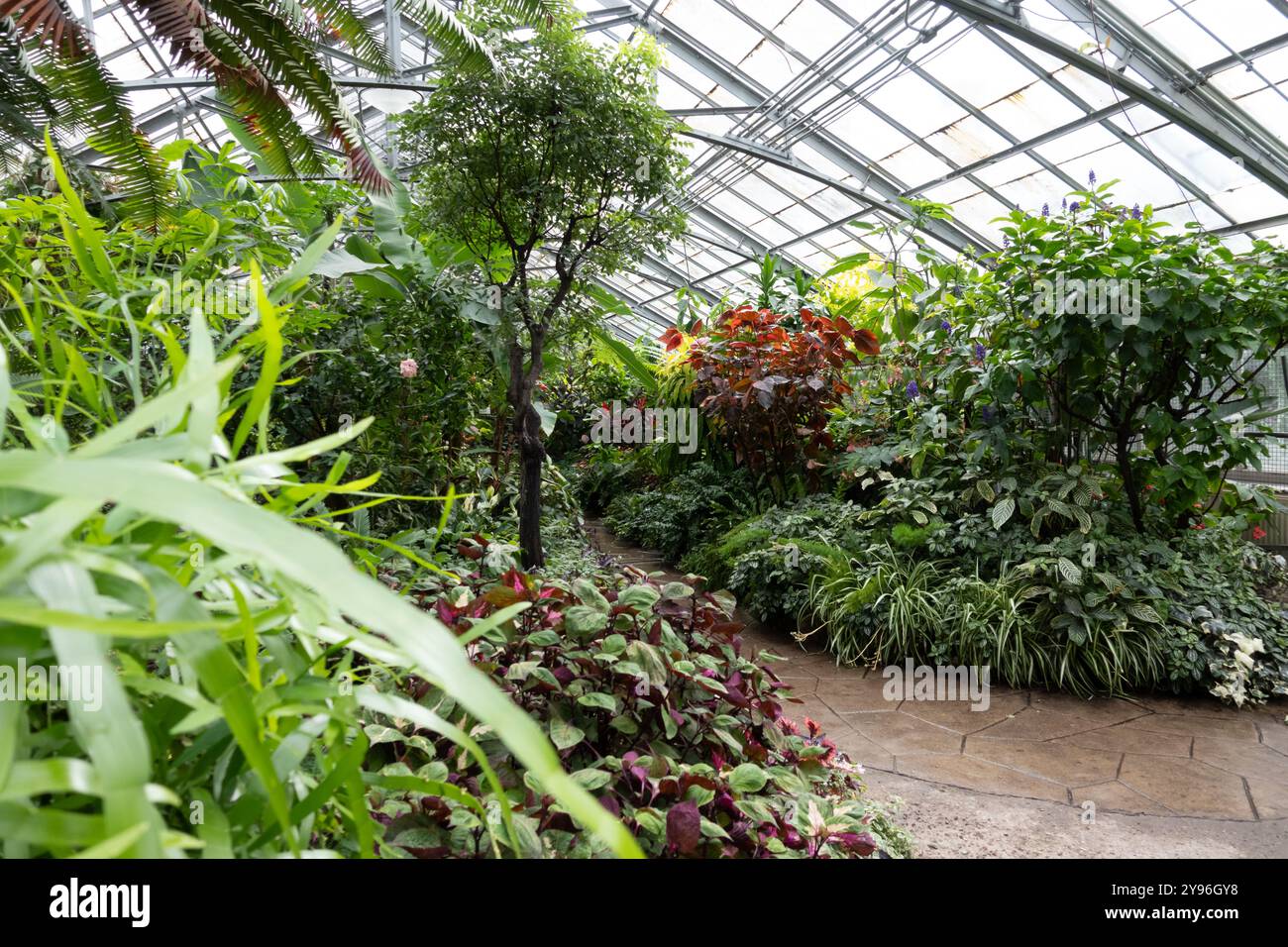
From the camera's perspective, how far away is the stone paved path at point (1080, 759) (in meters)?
2.23

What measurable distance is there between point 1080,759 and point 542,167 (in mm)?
3100

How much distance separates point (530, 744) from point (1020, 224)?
14.2 feet

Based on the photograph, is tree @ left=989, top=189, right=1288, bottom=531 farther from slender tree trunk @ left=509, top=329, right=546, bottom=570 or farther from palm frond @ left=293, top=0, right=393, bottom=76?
palm frond @ left=293, top=0, right=393, bottom=76

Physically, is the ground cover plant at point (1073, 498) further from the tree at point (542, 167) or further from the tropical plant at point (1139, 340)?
the tree at point (542, 167)

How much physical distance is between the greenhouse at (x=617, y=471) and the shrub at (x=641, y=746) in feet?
0.04

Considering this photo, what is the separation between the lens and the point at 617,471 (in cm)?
825

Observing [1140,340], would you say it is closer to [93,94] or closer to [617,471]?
[93,94]

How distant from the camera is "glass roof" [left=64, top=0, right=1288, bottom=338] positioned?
598 cm

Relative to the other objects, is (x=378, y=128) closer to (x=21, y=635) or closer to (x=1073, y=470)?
(x=1073, y=470)

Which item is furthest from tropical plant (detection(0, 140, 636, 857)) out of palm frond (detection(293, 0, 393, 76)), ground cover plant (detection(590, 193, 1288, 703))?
ground cover plant (detection(590, 193, 1288, 703))

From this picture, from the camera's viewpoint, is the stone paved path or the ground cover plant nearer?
the stone paved path

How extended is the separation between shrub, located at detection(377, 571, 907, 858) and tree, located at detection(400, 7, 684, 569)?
Answer: 6.24 feet

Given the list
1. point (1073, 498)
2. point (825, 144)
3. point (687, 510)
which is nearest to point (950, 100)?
point (825, 144)
